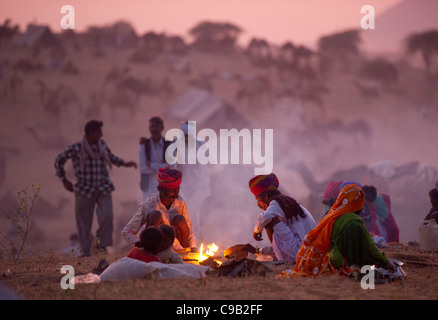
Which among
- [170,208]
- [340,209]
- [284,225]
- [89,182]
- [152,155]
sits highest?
[152,155]

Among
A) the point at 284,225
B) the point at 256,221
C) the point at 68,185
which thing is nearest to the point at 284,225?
the point at 284,225

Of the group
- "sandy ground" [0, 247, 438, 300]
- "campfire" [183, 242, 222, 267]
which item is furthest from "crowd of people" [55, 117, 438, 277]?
"sandy ground" [0, 247, 438, 300]

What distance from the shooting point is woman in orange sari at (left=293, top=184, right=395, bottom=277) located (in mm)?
5578

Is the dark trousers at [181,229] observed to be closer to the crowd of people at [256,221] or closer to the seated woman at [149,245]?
the crowd of people at [256,221]

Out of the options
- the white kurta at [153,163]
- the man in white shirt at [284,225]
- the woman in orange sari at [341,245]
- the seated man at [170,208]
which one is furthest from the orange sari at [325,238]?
the white kurta at [153,163]

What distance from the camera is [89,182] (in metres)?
8.98

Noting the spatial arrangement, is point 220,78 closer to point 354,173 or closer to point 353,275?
point 354,173

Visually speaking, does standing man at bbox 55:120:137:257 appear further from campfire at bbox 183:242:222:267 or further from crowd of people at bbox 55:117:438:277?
campfire at bbox 183:242:222:267

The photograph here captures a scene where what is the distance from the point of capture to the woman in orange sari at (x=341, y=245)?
558 cm

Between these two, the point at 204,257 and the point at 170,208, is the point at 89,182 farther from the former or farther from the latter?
the point at 204,257

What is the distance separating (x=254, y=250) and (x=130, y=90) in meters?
23.6

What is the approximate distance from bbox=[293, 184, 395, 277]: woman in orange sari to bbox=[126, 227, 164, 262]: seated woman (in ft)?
4.21

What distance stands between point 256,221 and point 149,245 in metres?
1.22
